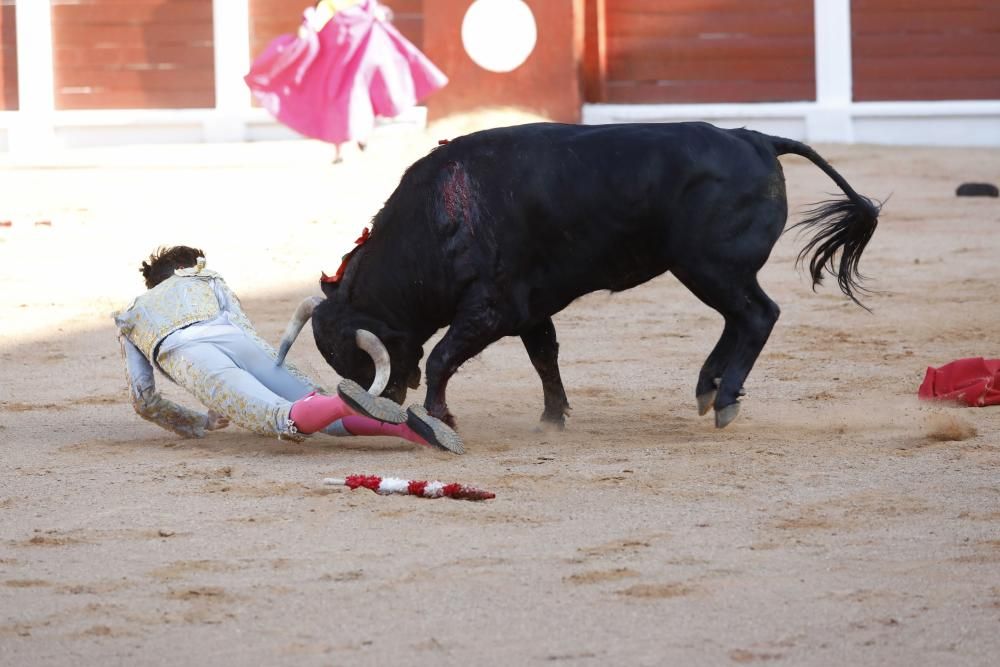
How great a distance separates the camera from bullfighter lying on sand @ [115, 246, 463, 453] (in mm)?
3850

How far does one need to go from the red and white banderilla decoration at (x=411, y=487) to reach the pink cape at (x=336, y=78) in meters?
7.51

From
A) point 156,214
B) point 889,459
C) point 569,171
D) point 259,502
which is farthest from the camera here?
point 156,214

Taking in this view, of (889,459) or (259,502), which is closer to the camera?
(259,502)

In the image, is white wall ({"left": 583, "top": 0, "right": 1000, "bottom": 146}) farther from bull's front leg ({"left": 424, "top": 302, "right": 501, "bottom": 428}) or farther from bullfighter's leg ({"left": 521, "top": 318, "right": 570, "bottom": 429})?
bull's front leg ({"left": 424, "top": 302, "right": 501, "bottom": 428})

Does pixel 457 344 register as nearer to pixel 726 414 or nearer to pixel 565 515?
pixel 726 414

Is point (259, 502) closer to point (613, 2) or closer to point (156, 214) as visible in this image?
point (156, 214)

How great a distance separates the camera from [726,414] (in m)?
4.02

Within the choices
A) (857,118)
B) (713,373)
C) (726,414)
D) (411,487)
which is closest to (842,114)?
(857,118)

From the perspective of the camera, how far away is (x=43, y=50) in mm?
12805

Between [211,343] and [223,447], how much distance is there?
266mm

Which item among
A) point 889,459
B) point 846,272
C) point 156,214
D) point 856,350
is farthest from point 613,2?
point 889,459

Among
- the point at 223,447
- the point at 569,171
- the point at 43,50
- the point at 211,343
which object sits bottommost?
the point at 223,447

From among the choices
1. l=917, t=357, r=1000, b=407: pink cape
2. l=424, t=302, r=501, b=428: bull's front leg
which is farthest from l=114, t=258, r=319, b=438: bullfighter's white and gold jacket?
l=917, t=357, r=1000, b=407: pink cape

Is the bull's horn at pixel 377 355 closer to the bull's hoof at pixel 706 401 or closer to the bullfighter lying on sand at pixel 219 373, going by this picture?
the bullfighter lying on sand at pixel 219 373
